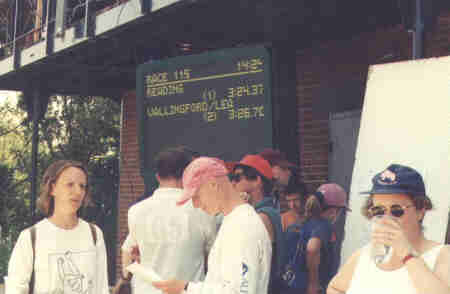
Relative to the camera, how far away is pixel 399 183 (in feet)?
9.74

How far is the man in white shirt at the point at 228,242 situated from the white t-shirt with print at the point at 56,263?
2.61 ft

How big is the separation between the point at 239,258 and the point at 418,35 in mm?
2771

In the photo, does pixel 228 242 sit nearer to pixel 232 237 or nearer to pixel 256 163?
pixel 232 237

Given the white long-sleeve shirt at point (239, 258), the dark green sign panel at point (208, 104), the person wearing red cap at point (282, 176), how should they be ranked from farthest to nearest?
the dark green sign panel at point (208, 104) < the person wearing red cap at point (282, 176) < the white long-sleeve shirt at point (239, 258)

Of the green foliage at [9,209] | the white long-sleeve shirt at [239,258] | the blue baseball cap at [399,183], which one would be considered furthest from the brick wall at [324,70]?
the green foliage at [9,209]

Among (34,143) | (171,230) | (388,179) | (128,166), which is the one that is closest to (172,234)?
(171,230)

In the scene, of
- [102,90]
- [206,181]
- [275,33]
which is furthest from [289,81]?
[206,181]

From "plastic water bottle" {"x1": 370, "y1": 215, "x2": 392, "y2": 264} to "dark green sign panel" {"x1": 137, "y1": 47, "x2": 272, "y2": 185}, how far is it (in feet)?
14.1

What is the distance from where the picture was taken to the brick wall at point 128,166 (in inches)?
505

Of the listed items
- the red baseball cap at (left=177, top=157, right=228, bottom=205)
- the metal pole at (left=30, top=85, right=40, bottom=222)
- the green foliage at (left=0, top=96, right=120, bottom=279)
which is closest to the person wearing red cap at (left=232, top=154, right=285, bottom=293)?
the red baseball cap at (left=177, top=157, right=228, bottom=205)

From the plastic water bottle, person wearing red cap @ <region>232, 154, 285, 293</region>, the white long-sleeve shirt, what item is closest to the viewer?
the plastic water bottle

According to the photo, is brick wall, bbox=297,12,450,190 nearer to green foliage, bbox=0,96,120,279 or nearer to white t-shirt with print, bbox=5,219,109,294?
white t-shirt with print, bbox=5,219,109,294

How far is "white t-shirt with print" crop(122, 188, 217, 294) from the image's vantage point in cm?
477

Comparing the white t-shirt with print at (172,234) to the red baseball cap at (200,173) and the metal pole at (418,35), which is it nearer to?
the red baseball cap at (200,173)
